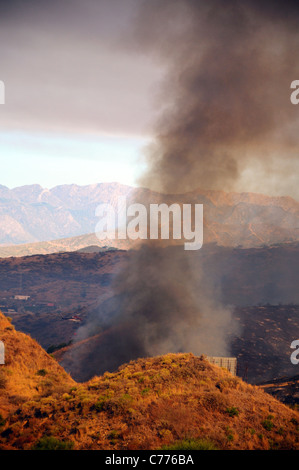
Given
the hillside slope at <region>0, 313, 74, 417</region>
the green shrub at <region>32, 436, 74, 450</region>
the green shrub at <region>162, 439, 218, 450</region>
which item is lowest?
the green shrub at <region>32, 436, 74, 450</region>

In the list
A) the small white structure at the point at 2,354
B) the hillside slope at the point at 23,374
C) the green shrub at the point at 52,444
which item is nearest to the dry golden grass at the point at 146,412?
the hillside slope at the point at 23,374

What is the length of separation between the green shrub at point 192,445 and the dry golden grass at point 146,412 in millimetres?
318

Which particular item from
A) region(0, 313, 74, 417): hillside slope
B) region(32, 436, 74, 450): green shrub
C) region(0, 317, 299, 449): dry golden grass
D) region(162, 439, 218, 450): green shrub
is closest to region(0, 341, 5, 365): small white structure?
region(0, 313, 74, 417): hillside slope

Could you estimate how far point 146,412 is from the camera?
752 inches

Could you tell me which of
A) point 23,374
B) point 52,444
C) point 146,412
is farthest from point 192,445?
point 23,374

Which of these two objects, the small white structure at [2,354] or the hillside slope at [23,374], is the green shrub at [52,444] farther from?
the small white structure at [2,354]

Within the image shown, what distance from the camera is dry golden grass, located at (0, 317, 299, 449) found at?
16.8 meters

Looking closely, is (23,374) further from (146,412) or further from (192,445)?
(192,445)

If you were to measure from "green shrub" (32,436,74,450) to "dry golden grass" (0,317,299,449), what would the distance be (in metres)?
0.22

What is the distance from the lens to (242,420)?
1889 centimetres

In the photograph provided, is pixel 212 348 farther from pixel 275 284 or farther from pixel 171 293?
pixel 275 284

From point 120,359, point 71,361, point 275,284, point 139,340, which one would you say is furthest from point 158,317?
point 275,284

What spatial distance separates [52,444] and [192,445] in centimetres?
666

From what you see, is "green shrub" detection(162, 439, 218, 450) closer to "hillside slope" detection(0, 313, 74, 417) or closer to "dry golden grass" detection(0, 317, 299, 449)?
"dry golden grass" detection(0, 317, 299, 449)
